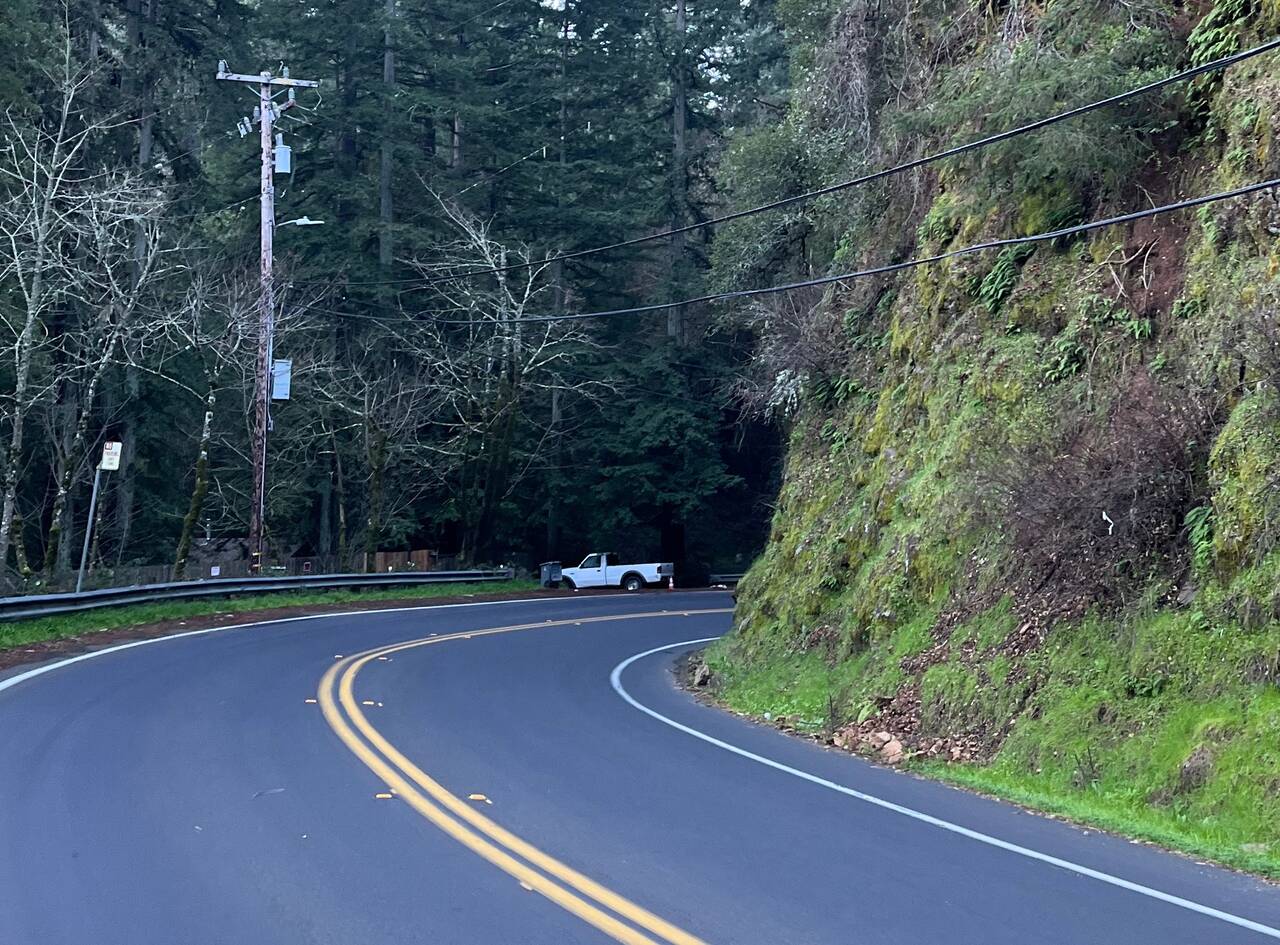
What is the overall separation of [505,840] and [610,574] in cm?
3292

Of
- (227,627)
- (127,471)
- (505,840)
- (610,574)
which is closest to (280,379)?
(227,627)

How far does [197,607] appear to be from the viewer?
26828 mm

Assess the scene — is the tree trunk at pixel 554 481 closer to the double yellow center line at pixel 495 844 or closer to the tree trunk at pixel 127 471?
the tree trunk at pixel 127 471

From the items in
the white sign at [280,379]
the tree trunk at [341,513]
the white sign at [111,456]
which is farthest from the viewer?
the tree trunk at [341,513]

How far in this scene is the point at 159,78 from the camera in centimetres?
3441

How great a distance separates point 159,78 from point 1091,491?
29.5m

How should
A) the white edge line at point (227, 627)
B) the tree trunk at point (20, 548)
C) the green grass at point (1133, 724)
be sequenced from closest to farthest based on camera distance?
1. the green grass at point (1133, 724)
2. the white edge line at point (227, 627)
3. the tree trunk at point (20, 548)

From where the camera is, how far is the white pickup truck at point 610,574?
135 feet

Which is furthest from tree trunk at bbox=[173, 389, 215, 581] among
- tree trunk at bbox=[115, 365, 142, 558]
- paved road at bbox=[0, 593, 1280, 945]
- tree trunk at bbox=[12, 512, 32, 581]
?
paved road at bbox=[0, 593, 1280, 945]

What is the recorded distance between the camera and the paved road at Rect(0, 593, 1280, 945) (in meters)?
6.85

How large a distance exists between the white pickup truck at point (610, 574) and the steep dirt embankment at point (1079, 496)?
66.2 feet

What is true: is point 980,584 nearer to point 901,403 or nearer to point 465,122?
point 901,403

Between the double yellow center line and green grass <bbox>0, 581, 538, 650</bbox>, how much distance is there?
8.86 metres

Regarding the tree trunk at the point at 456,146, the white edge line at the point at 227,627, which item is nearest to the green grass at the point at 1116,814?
the white edge line at the point at 227,627
